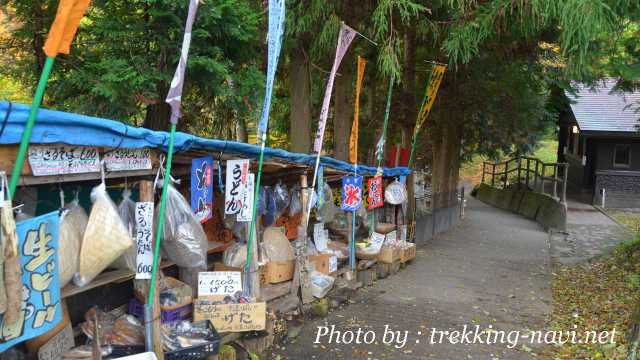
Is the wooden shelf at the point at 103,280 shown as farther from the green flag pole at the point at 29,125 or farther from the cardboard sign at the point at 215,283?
the green flag pole at the point at 29,125

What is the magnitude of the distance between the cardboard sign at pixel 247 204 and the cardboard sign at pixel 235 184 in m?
0.08

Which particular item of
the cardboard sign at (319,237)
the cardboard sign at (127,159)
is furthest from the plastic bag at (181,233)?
the cardboard sign at (319,237)

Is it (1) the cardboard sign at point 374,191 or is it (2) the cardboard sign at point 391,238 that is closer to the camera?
(1) the cardboard sign at point 374,191

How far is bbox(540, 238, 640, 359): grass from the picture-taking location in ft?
22.1

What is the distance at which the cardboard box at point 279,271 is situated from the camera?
24.5ft

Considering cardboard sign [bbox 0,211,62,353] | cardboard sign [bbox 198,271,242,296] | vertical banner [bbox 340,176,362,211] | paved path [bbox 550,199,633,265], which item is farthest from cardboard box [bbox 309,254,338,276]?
paved path [bbox 550,199,633,265]

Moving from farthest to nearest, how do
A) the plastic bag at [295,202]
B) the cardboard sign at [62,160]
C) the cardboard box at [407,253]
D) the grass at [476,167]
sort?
the grass at [476,167]
the cardboard box at [407,253]
the plastic bag at [295,202]
the cardboard sign at [62,160]

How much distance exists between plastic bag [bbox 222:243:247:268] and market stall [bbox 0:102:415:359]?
2 centimetres

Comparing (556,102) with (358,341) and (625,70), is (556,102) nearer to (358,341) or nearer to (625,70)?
(625,70)

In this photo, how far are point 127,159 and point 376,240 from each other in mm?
6857

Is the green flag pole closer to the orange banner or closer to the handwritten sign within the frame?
the orange banner

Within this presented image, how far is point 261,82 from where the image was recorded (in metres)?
7.99

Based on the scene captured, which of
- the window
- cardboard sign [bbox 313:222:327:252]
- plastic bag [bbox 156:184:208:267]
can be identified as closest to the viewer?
plastic bag [bbox 156:184:208:267]

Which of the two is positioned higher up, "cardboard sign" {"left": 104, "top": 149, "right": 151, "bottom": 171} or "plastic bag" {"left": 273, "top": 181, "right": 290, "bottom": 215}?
"cardboard sign" {"left": 104, "top": 149, "right": 151, "bottom": 171}
